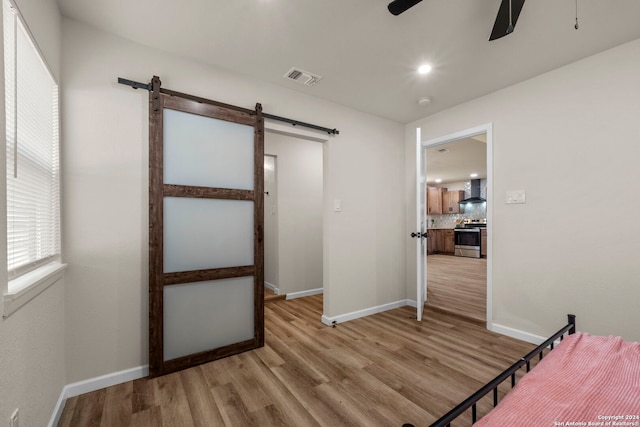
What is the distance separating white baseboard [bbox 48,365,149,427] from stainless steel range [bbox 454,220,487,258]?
8.66 m

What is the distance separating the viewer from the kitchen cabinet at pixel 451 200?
9828 millimetres

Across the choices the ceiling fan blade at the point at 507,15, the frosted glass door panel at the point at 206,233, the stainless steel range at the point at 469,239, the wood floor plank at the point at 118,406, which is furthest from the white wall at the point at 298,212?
the stainless steel range at the point at 469,239

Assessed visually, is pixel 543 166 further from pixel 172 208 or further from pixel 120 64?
pixel 120 64

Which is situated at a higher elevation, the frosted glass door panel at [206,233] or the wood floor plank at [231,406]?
the frosted glass door panel at [206,233]

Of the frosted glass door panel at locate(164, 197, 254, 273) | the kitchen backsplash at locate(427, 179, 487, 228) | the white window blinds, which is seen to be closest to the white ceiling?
the white window blinds

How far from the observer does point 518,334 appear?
2.72 meters

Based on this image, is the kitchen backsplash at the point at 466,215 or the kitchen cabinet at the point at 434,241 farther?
the kitchen cabinet at the point at 434,241

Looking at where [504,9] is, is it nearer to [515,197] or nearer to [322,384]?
[515,197]

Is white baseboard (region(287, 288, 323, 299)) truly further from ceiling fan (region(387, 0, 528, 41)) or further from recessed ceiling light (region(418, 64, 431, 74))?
ceiling fan (region(387, 0, 528, 41))

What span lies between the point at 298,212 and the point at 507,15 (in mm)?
3299

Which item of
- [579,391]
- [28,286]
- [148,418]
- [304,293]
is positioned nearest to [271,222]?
[304,293]

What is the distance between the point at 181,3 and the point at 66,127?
1.12 m

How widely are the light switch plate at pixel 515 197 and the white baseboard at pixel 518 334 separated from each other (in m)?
1.27

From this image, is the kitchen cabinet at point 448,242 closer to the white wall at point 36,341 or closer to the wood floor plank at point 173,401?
the wood floor plank at point 173,401
